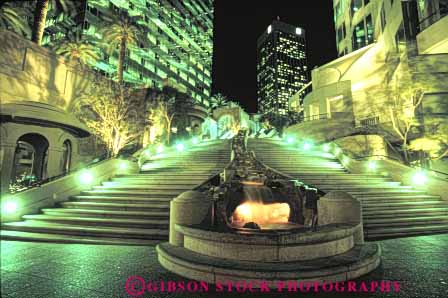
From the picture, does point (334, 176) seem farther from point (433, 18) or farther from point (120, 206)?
point (433, 18)

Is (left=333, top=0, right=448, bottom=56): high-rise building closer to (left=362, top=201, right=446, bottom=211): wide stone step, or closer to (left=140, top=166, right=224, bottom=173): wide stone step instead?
(left=362, top=201, right=446, bottom=211): wide stone step

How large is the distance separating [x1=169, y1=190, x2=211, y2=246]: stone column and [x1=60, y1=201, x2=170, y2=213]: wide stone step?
320 cm

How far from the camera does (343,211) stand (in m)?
6.58

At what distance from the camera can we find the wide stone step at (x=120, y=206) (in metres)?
9.57

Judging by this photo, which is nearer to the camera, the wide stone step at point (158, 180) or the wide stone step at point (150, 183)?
the wide stone step at point (150, 183)

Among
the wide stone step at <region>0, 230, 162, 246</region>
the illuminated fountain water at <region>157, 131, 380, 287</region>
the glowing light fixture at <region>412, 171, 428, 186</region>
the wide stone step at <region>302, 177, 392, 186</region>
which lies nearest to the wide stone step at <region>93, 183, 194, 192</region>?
the wide stone step at <region>0, 230, 162, 246</region>

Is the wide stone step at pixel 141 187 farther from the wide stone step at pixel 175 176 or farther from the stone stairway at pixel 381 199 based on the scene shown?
the stone stairway at pixel 381 199

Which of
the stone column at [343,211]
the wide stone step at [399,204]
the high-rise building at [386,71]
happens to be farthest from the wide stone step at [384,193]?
the high-rise building at [386,71]

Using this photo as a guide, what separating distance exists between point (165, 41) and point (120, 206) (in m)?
84.4

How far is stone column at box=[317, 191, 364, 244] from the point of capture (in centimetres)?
641

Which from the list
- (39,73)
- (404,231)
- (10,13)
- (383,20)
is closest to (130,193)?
(10,13)

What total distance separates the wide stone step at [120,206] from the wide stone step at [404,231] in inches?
289

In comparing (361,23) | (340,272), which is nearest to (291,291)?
(340,272)

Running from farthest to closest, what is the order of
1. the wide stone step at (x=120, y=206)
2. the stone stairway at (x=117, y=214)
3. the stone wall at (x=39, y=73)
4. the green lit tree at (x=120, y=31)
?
the green lit tree at (x=120, y=31) → the stone wall at (x=39, y=73) → the wide stone step at (x=120, y=206) → the stone stairway at (x=117, y=214)
